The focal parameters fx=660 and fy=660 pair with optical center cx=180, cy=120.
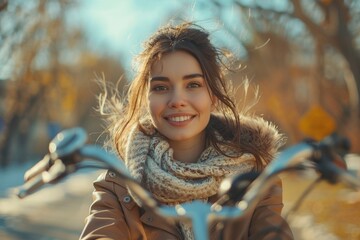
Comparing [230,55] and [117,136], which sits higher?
[230,55]

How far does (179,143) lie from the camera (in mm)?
3143

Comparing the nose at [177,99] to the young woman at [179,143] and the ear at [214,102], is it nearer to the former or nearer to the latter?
the young woman at [179,143]

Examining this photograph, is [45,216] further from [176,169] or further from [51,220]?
[176,169]

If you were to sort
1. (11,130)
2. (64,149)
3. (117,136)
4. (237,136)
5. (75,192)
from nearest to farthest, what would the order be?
(64,149)
(237,136)
(117,136)
(75,192)
(11,130)

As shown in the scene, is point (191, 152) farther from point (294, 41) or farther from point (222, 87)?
point (294, 41)

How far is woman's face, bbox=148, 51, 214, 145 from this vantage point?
2.90 m

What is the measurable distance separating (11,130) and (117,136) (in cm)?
2422

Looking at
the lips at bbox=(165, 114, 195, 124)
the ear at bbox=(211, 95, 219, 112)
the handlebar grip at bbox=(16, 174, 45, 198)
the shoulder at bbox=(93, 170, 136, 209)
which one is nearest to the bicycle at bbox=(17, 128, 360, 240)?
the handlebar grip at bbox=(16, 174, 45, 198)

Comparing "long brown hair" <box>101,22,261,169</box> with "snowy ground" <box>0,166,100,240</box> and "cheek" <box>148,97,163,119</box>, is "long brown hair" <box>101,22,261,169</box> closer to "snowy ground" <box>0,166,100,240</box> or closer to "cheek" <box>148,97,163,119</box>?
"cheek" <box>148,97,163,119</box>


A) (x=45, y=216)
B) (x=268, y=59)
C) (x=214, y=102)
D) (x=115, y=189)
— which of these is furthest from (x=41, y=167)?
(x=268, y=59)

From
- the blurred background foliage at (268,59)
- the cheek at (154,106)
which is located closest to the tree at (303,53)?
the blurred background foliage at (268,59)

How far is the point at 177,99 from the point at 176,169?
312 mm

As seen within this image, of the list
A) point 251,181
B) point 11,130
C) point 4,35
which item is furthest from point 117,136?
point 11,130

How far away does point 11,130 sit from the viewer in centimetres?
2667
